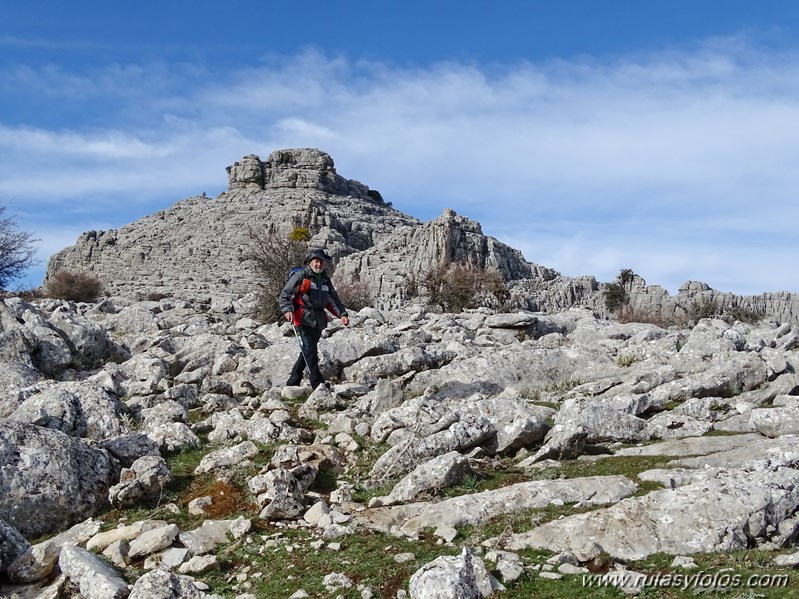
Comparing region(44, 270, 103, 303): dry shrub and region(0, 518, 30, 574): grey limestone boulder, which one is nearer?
region(0, 518, 30, 574): grey limestone boulder

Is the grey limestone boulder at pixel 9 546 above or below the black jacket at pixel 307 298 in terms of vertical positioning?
below

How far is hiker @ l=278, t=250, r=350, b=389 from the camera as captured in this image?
1169 cm

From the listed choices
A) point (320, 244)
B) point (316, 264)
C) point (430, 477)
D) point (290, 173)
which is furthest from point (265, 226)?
point (430, 477)

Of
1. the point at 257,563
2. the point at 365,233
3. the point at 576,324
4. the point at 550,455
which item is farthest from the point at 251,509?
the point at 365,233

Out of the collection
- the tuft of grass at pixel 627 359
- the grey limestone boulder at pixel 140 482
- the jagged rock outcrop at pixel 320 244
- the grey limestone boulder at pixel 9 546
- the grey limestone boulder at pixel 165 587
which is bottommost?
the grey limestone boulder at pixel 165 587

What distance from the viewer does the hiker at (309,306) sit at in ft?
38.3

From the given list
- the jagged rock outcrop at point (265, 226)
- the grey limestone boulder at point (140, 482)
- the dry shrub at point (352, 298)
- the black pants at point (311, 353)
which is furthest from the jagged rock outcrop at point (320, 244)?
the grey limestone boulder at point (140, 482)

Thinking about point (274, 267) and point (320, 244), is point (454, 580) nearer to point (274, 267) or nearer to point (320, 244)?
point (274, 267)

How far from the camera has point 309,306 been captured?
11.8 m

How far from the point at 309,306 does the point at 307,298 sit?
132 millimetres

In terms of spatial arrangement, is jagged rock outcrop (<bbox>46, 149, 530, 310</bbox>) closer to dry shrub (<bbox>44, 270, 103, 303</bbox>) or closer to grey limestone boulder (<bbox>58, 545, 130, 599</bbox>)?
dry shrub (<bbox>44, 270, 103, 303</bbox>)

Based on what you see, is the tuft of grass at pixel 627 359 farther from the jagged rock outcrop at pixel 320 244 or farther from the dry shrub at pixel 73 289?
the dry shrub at pixel 73 289

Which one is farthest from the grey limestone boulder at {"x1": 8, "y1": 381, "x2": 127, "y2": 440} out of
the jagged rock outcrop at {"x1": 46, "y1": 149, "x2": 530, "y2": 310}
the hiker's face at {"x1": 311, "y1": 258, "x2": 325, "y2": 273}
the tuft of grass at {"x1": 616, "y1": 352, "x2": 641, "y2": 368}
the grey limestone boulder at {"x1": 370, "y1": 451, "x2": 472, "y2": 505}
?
the jagged rock outcrop at {"x1": 46, "y1": 149, "x2": 530, "y2": 310}

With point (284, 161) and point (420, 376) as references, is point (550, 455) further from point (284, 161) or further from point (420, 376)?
point (284, 161)
